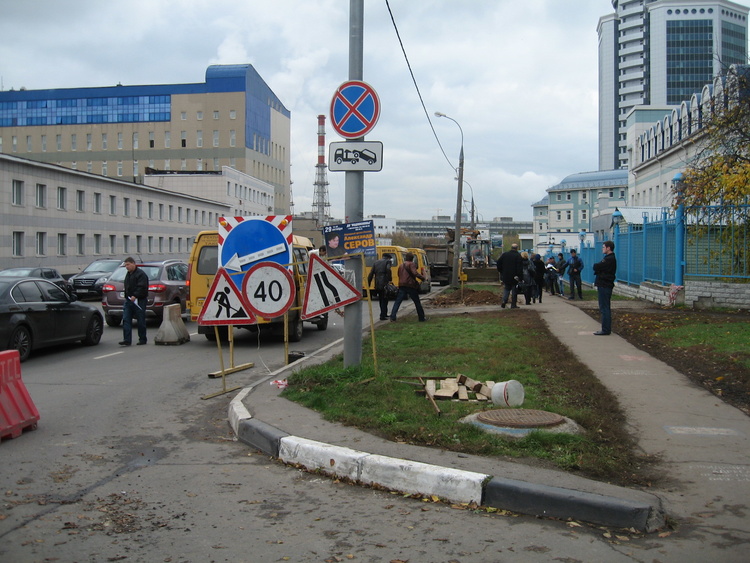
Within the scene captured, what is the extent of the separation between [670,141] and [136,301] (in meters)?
43.5

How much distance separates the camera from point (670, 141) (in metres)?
48.2

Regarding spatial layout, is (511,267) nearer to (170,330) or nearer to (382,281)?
(382,281)

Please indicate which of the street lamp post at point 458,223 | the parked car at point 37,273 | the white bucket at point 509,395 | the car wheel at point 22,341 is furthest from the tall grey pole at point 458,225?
the white bucket at point 509,395

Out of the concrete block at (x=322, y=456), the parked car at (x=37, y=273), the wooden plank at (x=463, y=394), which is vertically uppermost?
the parked car at (x=37, y=273)

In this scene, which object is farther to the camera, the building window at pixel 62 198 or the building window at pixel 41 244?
the building window at pixel 62 198

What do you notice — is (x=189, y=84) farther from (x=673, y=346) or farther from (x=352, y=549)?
(x=352, y=549)

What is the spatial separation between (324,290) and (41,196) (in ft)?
112

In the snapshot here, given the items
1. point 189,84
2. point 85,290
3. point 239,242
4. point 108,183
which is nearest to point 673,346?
point 239,242

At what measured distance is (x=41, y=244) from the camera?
3728cm

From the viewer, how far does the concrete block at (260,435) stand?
19.4 ft

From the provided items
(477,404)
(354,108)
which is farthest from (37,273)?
(477,404)

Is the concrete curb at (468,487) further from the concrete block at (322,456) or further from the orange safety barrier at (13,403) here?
the orange safety barrier at (13,403)

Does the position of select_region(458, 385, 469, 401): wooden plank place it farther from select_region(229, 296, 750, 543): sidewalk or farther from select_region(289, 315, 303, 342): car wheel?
select_region(289, 315, 303, 342): car wheel

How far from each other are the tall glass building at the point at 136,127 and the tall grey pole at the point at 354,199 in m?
76.3
